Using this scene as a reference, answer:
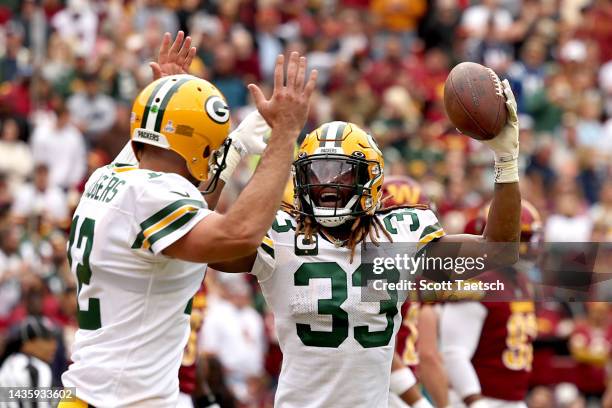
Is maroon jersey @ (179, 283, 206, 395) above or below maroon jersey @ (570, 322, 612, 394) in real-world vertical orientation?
above

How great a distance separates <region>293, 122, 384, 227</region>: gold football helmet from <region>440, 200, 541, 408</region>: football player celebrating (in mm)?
2015

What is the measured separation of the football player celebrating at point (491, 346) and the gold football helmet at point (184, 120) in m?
2.71

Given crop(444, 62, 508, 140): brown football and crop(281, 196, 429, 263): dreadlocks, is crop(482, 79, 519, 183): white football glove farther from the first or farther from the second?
crop(281, 196, 429, 263): dreadlocks

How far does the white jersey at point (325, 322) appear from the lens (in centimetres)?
481

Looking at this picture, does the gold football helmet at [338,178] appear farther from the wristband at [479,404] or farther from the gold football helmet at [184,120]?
the wristband at [479,404]

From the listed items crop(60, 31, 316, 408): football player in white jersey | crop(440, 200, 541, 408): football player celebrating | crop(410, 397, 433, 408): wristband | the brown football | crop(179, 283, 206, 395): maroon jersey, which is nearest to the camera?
crop(60, 31, 316, 408): football player in white jersey

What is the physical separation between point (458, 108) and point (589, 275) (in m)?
1.12

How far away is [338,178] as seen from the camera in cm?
491

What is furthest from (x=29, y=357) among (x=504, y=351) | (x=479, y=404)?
(x=504, y=351)

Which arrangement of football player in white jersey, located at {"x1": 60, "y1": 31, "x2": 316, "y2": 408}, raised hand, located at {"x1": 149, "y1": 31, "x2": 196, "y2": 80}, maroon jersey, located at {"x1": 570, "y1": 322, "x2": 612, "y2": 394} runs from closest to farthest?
football player in white jersey, located at {"x1": 60, "y1": 31, "x2": 316, "y2": 408}, raised hand, located at {"x1": 149, "y1": 31, "x2": 196, "y2": 80}, maroon jersey, located at {"x1": 570, "y1": 322, "x2": 612, "y2": 394}

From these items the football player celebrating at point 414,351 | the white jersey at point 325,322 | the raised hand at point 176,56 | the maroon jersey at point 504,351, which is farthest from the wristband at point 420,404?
the raised hand at point 176,56

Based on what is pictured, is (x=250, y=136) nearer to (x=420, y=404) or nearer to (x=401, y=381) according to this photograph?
(x=401, y=381)

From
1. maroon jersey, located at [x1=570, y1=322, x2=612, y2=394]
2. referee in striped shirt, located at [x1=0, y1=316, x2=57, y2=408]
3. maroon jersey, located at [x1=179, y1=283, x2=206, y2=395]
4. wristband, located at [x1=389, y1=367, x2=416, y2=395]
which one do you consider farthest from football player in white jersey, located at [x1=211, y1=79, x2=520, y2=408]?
maroon jersey, located at [x1=570, y1=322, x2=612, y2=394]

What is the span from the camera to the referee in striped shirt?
7332mm
